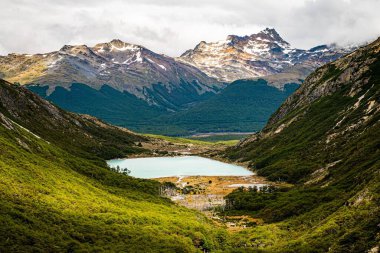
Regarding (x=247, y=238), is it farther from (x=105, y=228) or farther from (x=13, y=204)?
(x=13, y=204)

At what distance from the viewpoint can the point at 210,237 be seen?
168750mm

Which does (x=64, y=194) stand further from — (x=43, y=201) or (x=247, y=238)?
(x=247, y=238)

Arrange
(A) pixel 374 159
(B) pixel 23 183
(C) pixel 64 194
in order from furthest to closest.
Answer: (A) pixel 374 159, (C) pixel 64 194, (B) pixel 23 183

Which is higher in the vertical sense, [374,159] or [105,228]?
[374,159]

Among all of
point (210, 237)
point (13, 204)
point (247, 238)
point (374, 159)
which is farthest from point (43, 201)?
point (374, 159)

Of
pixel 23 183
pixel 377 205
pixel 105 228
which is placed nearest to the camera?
pixel 377 205

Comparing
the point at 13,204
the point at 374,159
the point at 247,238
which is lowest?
the point at 247,238

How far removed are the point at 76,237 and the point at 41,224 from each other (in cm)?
1135

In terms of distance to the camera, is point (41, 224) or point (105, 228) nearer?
point (41, 224)

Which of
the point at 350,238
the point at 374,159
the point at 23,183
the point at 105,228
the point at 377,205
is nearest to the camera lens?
the point at 350,238

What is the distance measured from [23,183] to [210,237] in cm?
7096

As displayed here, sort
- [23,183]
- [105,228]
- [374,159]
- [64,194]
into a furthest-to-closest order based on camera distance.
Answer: [374,159] < [64,194] < [23,183] < [105,228]

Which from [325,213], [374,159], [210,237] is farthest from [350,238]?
[374,159]

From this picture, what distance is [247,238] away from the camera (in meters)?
170
